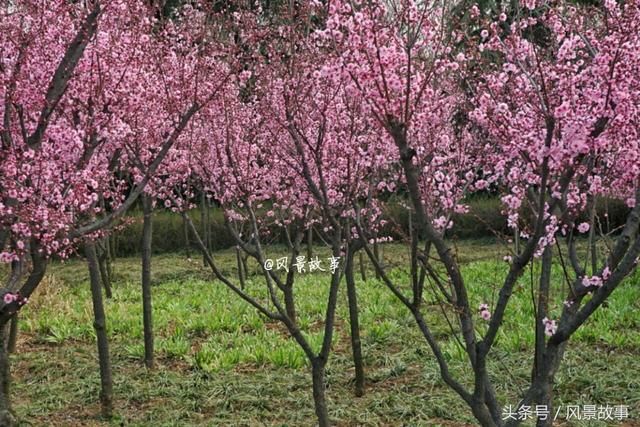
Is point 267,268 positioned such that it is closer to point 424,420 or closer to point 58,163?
point 58,163

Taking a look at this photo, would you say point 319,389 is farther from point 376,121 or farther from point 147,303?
point 147,303

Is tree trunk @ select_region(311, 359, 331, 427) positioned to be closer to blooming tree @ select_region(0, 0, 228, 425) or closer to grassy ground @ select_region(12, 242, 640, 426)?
grassy ground @ select_region(12, 242, 640, 426)

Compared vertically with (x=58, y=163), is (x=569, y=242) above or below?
below

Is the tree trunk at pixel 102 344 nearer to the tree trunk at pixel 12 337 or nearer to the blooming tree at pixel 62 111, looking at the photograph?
the blooming tree at pixel 62 111

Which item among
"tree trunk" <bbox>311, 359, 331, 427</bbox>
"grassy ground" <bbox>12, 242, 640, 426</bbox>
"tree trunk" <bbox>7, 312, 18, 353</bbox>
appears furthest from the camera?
"tree trunk" <bbox>7, 312, 18, 353</bbox>

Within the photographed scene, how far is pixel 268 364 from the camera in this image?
7.61 meters

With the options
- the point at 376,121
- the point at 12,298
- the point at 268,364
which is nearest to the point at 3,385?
the point at 12,298

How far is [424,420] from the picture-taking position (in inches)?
232

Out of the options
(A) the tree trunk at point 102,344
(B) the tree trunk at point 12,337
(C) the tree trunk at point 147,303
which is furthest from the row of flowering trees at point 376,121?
(B) the tree trunk at point 12,337

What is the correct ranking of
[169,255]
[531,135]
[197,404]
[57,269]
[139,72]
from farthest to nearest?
[169,255], [57,269], [197,404], [139,72], [531,135]

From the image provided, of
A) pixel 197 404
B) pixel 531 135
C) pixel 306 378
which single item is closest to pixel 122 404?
pixel 197 404

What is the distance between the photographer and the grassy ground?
6195 mm

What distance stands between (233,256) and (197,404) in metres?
10.00

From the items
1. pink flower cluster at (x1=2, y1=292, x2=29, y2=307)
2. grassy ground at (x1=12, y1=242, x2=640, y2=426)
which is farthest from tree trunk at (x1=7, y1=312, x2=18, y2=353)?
pink flower cluster at (x1=2, y1=292, x2=29, y2=307)
